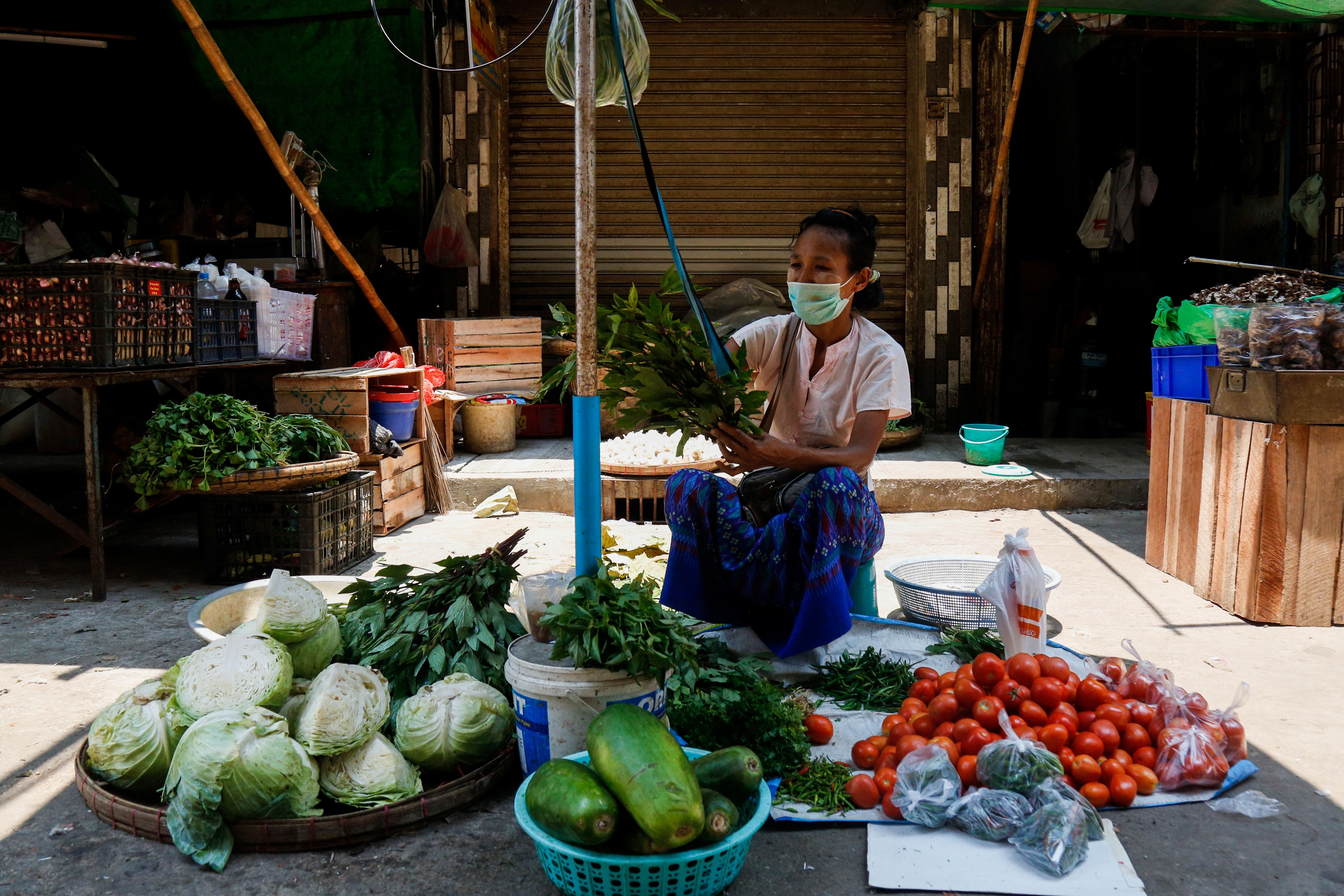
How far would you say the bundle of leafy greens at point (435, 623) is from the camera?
9.44 ft

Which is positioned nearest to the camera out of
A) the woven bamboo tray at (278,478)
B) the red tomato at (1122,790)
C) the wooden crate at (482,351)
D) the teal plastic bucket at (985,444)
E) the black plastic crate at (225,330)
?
the red tomato at (1122,790)

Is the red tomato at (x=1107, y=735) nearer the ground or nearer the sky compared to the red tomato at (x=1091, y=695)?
nearer the ground

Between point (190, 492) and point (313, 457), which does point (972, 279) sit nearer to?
point (313, 457)

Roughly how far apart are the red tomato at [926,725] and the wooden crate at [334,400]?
379 centimetres

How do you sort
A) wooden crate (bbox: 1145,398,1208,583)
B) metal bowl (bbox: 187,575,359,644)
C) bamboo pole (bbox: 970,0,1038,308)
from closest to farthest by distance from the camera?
metal bowl (bbox: 187,575,359,644) → wooden crate (bbox: 1145,398,1208,583) → bamboo pole (bbox: 970,0,1038,308)

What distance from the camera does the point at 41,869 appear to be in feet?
7.41

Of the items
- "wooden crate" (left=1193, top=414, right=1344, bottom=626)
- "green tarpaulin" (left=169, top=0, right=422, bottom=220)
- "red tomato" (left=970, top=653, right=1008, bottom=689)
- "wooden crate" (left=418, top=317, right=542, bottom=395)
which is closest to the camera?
"red tomato" (left=970, top=653, right=1008, bottom=689)

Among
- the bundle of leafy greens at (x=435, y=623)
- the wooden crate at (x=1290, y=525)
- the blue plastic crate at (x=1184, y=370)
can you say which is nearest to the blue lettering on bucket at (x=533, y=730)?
the bundle of leafy greens at (x=435, y=623)

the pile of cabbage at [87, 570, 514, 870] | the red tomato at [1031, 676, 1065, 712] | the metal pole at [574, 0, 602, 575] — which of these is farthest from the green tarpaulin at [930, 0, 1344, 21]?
the pile of cabbage at [87, 570, 514, 870]

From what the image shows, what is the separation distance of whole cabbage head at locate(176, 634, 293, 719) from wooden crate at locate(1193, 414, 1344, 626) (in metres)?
3.81

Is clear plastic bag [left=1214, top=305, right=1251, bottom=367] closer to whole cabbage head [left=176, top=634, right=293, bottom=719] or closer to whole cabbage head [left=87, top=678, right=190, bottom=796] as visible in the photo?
whole cabbage head [left=176, top=634, right=293, bottom=719]

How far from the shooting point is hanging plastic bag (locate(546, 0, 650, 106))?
3.22 m

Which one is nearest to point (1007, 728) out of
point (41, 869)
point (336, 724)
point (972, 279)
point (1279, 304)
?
point (336, 724)

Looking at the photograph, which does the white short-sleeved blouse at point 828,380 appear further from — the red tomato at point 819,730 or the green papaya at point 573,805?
the green papaya at point 573,805
